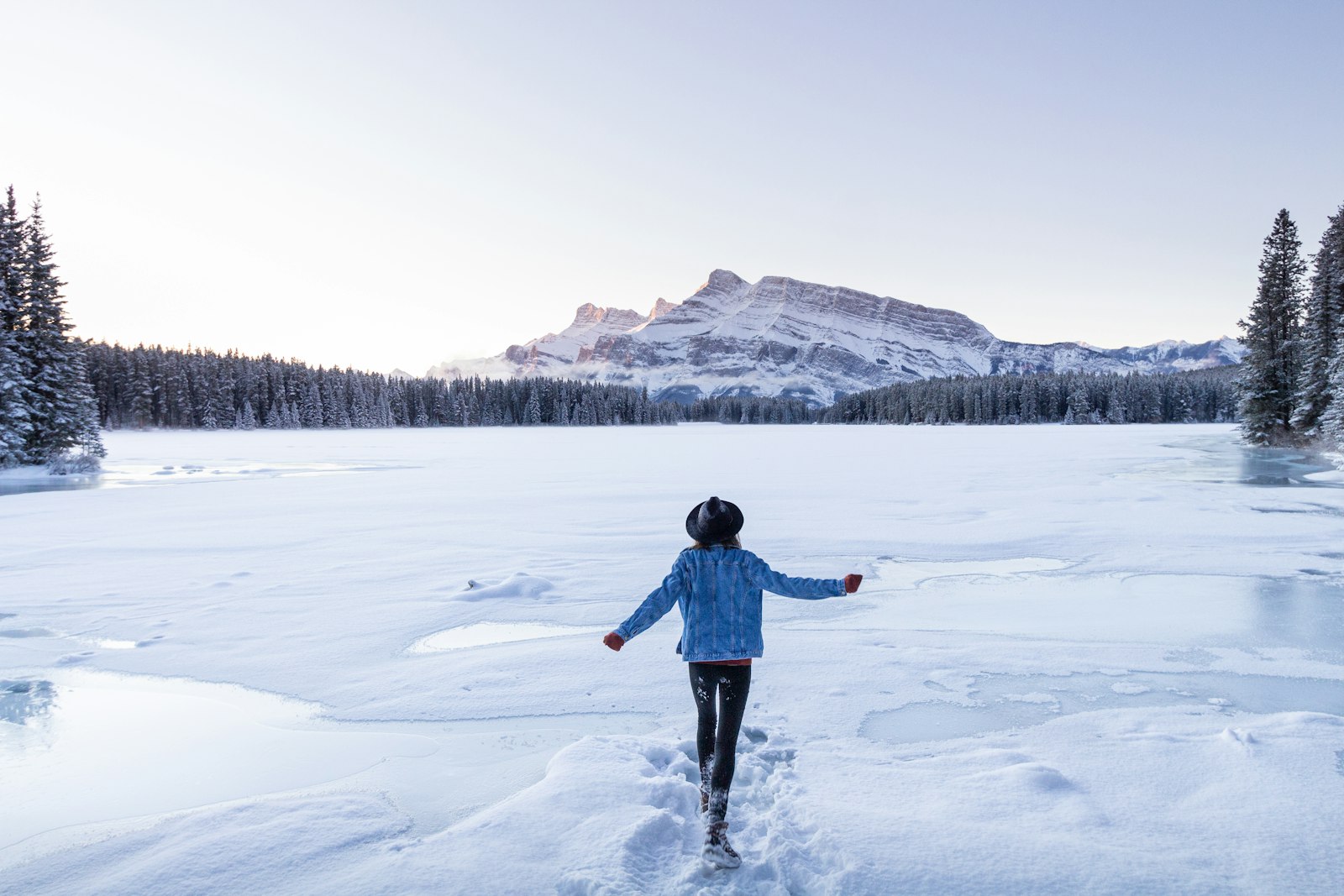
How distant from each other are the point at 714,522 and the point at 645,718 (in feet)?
7.70

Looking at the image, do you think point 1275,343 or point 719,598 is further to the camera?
point 1275,343

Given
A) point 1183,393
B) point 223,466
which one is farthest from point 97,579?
point 1183,393

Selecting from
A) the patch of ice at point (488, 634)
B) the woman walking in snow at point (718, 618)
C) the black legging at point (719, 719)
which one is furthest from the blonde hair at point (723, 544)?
the patch of ice at point (488, 634)

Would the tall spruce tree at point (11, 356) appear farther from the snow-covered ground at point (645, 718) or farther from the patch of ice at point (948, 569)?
the patch of ice at point (948, 569)

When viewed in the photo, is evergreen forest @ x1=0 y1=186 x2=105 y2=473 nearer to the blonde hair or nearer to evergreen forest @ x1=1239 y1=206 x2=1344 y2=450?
the blonde hair

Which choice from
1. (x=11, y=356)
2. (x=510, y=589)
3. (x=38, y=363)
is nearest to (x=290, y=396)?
(x=38, y=363)

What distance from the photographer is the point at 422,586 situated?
9500 mm

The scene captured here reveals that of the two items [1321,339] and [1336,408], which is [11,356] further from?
[1321,339]

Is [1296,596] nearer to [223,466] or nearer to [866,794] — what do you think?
[866,794]

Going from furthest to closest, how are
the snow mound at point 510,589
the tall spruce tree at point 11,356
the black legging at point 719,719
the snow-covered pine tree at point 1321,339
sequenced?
the snow-covered pine tree at point 1321,339, the tall spruce tree at point 11,356, the snow mound at point 510,589, the black legging at point 719,719

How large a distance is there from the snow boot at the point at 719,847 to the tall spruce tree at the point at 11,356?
37.2m

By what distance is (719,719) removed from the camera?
3732 millimetres

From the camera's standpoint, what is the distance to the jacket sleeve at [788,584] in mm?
3760

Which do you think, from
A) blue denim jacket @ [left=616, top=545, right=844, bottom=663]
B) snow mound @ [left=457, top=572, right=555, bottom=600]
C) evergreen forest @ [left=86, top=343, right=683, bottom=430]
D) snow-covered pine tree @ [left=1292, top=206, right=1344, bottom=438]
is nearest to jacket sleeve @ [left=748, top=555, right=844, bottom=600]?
blue denim jacket @ [left=616, top=545, right=844, bottom=663]
